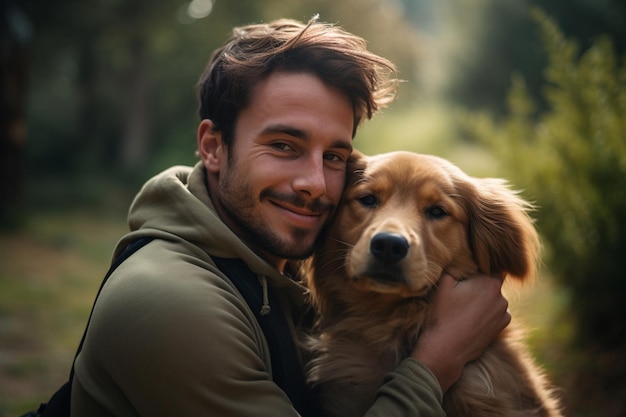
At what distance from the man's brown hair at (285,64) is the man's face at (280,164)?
0.06 meters

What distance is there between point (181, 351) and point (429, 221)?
1.44 metres

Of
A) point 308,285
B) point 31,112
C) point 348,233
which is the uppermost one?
point 348,233

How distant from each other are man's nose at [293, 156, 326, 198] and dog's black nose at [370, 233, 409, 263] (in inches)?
13.4

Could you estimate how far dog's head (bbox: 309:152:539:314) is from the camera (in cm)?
274

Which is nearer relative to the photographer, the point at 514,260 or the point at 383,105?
the point at 514,260

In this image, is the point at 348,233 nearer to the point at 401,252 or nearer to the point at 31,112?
the point at 401,252

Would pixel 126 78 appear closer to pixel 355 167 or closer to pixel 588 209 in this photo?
pixel 588 209

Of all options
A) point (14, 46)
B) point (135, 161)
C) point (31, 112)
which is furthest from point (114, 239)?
point (31, 112)

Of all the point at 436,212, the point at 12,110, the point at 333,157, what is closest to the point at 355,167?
the point at 333,157

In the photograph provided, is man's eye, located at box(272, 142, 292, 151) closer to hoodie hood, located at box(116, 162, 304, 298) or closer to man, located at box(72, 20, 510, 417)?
man, located at box(72, 20, 510, 417)

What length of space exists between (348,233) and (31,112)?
19.3m

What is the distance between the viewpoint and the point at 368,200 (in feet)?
9.45

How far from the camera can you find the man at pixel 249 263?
1856 mm

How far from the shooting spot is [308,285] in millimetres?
3117
